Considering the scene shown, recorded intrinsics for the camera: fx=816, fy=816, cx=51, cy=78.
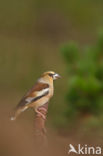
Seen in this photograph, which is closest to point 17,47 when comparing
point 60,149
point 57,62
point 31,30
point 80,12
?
point 57,62

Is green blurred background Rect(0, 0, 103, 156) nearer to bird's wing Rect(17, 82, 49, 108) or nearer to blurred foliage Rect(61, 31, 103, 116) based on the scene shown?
blurred foliage Rect(61, 31, 103, 116)

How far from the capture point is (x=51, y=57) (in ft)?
28.5

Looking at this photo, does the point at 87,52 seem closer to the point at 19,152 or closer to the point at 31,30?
the point at 31,30

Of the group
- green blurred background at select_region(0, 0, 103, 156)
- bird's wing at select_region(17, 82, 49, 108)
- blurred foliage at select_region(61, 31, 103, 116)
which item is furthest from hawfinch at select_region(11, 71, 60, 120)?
blurred foliage at select_region(61, 31, 103, 116)

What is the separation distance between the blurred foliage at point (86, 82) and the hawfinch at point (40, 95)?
3.15 metres

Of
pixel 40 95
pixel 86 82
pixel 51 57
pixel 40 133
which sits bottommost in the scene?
pixel 40 133

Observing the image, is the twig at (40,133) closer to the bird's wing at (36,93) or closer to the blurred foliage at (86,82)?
the bird's wing at (36,93)

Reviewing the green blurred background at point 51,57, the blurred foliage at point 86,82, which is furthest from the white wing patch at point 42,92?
the blurred foliage at point 86,82

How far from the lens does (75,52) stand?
6438mm

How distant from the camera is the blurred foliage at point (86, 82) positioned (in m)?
5.91

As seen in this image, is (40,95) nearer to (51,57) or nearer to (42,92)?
(42,92)

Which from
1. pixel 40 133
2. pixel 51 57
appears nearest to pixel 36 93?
pixel 40 133

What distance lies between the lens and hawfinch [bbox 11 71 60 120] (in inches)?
102

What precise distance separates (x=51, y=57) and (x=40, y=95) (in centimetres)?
608
